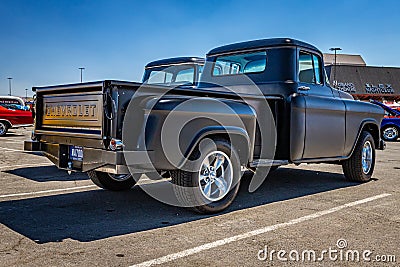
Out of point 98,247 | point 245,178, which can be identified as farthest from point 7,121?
point 98,247

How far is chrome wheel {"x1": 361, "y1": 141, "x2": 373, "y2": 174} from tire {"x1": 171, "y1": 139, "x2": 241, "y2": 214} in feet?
10.7

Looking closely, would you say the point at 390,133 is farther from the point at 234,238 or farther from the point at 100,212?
the point at 234,238

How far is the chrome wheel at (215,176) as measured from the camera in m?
4.96

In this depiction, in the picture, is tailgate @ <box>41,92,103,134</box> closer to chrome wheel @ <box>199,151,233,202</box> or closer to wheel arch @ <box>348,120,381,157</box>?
chrome wheel @ <box>199,151,233,202</box>

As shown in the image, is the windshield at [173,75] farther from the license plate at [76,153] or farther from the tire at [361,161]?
the license plate at [76,153]

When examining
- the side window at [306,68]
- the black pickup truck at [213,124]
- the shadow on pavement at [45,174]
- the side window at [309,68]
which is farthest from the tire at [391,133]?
the shadow on pavement at [45,174]

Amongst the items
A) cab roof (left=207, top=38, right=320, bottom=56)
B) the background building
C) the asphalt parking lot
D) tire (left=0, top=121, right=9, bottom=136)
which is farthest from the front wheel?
the background building

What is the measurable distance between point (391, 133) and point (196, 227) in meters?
16.9

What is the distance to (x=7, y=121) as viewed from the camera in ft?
56.7

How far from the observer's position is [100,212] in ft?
16.8

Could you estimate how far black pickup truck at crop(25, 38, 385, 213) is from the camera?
434 cm

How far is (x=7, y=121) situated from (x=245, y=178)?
12588 mm

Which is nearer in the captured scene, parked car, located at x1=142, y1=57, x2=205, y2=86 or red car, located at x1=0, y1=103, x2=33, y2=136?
parked car, located at x1=142, y1=57, x2=205, y2=86

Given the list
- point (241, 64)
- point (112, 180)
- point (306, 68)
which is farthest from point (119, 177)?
point (306, 68)
